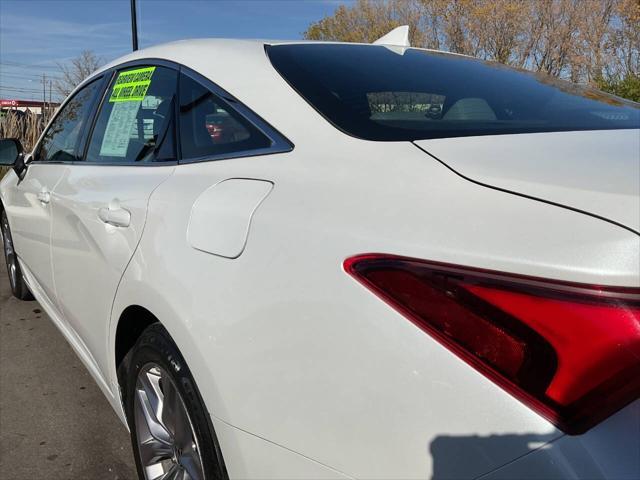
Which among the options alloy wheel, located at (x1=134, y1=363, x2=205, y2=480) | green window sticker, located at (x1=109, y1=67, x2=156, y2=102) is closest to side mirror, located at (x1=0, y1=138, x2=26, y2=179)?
green window sticker, located at (x1=109, y1=67, x2=156, y2=102)

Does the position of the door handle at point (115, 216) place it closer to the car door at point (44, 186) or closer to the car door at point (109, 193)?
the car door at point (109, 193)

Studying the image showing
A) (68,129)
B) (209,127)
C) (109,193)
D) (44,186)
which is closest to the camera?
(209,127)

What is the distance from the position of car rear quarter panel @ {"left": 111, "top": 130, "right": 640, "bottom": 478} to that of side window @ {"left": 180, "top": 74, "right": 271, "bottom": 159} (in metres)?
0.10

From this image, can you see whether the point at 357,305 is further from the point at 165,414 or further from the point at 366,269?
the point at 165,414

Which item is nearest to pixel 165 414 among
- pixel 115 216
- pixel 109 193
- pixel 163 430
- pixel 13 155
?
pixel 163 430

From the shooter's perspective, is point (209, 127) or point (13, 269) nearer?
point (209, 127)

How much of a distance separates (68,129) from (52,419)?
5.18ft

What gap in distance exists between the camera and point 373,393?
106cm

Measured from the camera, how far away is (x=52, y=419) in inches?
113

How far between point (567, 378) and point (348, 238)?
0.47 m

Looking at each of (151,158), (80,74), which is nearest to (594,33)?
(80,74)

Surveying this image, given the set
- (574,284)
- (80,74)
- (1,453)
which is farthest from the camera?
(80,74)

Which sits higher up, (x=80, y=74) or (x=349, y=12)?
(x=349, y=12)

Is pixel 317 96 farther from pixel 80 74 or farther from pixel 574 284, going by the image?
pixel 80 74
